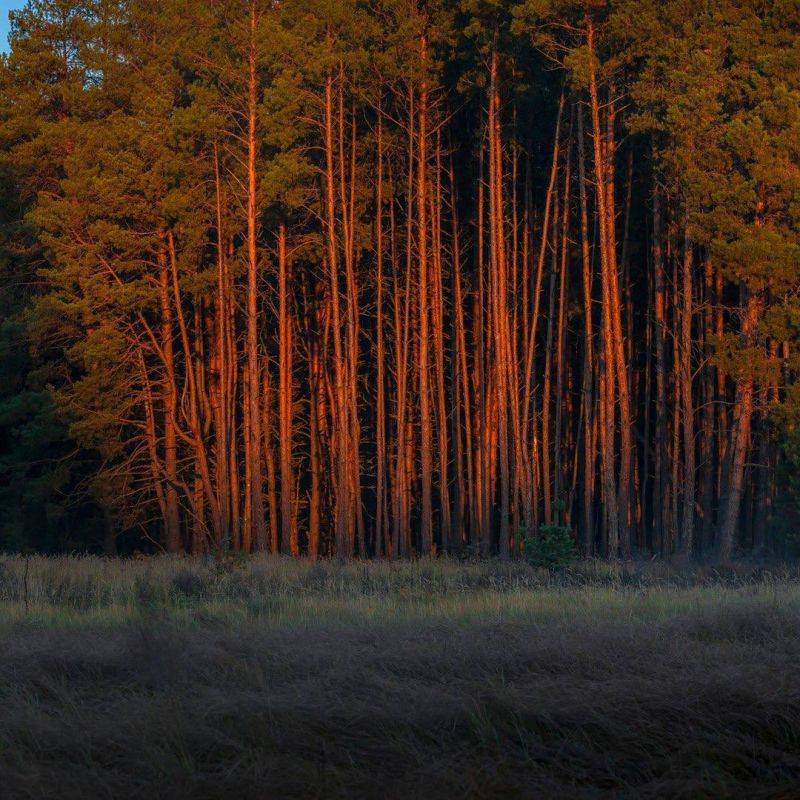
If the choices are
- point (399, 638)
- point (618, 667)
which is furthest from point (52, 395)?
point (618, 667)

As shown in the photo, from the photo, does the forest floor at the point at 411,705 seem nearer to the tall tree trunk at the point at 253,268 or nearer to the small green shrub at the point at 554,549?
the small green shrub at the point at 554,549

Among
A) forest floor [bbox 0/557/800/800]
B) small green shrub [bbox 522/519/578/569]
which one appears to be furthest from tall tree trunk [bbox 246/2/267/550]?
forest floor [bbox 0/557/800/800]

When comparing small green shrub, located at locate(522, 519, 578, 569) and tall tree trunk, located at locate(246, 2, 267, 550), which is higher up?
tall tree trunk, located at locate(246, 2, 267, 550)

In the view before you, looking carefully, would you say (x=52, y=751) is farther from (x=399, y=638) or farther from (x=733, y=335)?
(x=733, y=335)

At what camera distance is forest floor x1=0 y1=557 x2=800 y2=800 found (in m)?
7.14

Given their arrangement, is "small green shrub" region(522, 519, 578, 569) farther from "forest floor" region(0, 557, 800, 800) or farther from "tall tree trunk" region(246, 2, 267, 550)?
"tall tree trunk" region(246, 2, 267, 550)

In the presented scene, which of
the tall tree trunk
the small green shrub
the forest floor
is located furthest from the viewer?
the tall tree trunk

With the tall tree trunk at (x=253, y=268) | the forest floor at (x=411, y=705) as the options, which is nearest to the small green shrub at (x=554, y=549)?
the forest floor at (x=411, y=705)

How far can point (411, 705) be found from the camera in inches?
313

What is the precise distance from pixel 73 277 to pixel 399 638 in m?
19.7

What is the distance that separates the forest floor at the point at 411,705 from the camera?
7.14 m

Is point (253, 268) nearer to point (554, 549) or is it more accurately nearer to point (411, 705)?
point (554, 549)

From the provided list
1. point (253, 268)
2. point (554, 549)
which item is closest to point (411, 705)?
point (554, 549)

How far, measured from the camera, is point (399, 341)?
2895 centimetres
